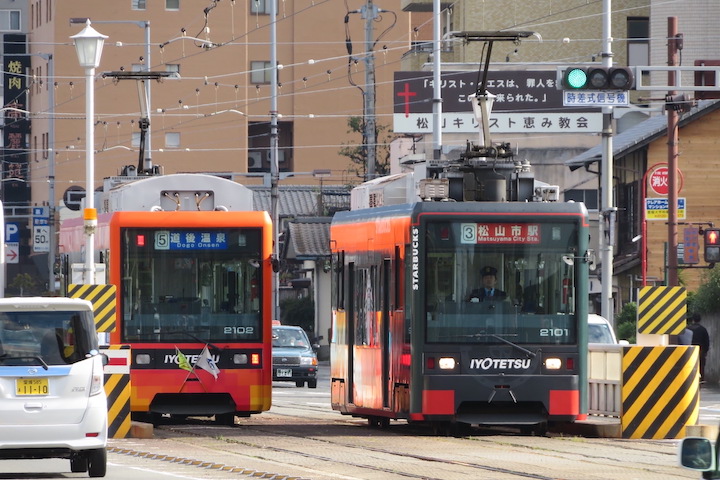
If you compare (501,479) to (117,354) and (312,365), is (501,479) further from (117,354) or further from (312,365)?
(312,365)

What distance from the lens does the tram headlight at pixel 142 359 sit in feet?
77.7

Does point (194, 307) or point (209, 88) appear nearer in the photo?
point (194, 307)

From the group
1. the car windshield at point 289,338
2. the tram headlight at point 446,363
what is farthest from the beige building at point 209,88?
the tram headlight at point 446,363

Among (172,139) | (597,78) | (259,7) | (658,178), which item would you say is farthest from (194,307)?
(259,7)

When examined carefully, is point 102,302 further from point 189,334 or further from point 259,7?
point 259,7

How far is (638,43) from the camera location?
225 feet

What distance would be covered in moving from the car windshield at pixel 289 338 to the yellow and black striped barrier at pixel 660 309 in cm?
1956

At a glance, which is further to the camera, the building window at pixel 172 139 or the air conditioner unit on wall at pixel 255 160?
the air conditioner unit on wall at pixel 255 160

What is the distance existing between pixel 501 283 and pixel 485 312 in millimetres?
396

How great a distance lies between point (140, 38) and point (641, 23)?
30.6 m

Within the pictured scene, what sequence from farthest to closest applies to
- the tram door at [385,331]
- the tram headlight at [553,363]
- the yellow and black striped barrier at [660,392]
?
1. the tram door at [385,331]
2. the yellow and black striped barrier at [660,392]
3. the tram headlight at [553,363]

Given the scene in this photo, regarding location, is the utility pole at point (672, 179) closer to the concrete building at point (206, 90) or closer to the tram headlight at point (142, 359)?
the tram headlight at point (142, 359)

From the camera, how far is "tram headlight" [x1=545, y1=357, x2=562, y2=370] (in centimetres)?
2117

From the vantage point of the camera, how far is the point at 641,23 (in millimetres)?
69812
